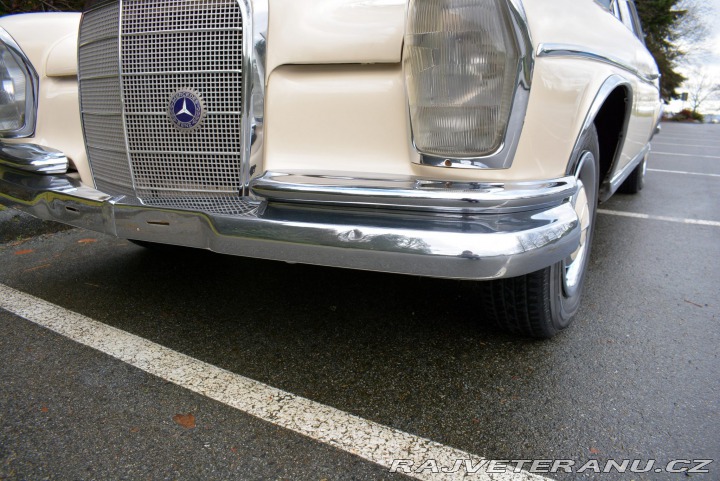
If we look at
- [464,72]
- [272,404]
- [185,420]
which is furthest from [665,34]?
[185,420]

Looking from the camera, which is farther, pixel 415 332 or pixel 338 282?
pixel 338 282

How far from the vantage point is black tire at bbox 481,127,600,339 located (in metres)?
1.83

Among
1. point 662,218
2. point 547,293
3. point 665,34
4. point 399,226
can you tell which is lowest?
point 662,218

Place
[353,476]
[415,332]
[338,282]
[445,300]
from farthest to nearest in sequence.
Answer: [338,282] → [445,300] → [415,332] → [353,476]

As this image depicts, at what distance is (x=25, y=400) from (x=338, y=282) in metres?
1.36

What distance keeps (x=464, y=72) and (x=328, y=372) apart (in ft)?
3.53

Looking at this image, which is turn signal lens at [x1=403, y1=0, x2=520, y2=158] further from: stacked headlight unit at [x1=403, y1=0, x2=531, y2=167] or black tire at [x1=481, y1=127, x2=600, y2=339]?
black tire at [x1=481, y1=127, x2=600, y2=339]

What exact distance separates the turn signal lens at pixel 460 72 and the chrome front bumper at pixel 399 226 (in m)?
0.14

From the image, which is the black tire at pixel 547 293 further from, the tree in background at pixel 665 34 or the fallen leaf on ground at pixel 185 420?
the tree in background at pixel 665 34

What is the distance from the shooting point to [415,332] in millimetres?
2123

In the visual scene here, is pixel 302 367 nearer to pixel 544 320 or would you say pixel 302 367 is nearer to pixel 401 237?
pixel 401 237

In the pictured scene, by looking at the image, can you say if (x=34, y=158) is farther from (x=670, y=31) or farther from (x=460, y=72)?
(x=670, y=31)

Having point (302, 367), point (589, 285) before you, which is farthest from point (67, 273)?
point (589, 285)

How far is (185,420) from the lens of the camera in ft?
5.16
